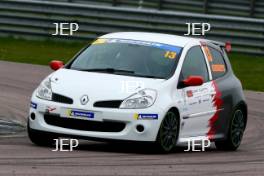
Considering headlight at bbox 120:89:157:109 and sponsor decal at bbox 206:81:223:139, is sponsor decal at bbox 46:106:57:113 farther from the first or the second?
sponsor decal at bbox 206:81:223:139

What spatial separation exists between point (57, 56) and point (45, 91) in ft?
45.2

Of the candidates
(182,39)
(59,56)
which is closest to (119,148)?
(182,39)

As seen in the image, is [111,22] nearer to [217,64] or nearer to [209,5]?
[209,5]

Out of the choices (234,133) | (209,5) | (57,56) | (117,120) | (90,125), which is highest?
(117,120)

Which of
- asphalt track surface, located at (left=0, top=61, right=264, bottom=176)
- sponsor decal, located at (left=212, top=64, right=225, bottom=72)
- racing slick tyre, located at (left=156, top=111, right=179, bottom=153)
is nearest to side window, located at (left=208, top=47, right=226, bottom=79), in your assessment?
sponsor decal, located at (left=212, top=64, right=225, bottom=72)

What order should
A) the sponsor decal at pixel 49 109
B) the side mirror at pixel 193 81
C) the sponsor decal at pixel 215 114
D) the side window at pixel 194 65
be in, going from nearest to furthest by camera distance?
the sponsor decal at pixel 49 109 < the side mirror at pixel 193 81 < the side window at pixel 194 65 < the sponsor decal at pixel 215 114

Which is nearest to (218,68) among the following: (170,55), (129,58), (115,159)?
(170,55)

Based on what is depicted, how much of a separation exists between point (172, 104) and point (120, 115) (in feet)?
2.43

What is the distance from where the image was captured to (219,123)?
45.8 ft

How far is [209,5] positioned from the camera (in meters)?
37.2

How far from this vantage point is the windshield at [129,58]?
1305 cm

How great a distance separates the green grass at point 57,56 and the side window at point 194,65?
8.63 m

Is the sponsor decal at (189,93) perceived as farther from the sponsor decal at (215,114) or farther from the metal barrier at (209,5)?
the metal barrier at (209,5)

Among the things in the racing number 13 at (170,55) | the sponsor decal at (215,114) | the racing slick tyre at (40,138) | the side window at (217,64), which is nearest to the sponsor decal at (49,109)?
the racing slick tyre at (40,138)
